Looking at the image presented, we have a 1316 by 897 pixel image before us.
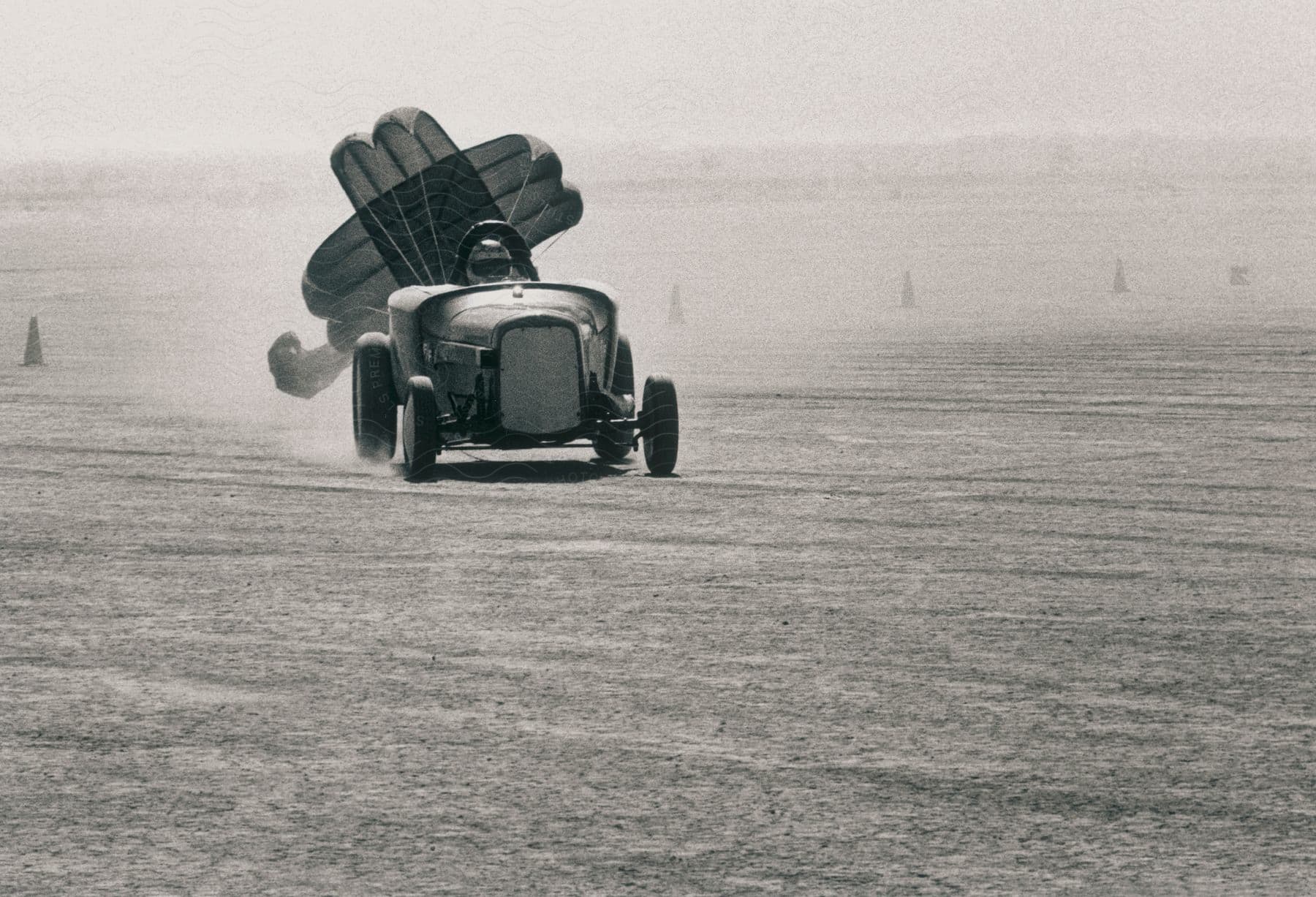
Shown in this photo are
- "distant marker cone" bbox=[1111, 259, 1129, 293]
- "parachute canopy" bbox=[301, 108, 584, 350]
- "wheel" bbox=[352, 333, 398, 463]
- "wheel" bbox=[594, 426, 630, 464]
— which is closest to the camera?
"wheel" bbox=[594, 426, 630, 464]

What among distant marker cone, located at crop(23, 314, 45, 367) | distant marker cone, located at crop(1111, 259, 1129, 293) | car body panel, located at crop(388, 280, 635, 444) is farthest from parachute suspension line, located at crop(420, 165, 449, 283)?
distant marker cone, located at crop(1111, 259, 1129, 293)

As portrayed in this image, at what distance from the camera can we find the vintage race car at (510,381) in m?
12.9

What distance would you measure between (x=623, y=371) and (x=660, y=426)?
103 centimetres

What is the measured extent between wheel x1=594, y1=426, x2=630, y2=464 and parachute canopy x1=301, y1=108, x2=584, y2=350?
2917 mm

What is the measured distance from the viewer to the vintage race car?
12.9 metres

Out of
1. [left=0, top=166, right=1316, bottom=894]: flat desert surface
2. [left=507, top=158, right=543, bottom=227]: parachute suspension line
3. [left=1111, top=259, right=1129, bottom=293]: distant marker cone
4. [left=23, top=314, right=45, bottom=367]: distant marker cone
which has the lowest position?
[left=1111, top=259, right=1129, bottom=293]: distant marker cone

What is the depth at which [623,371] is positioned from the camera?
1413cm

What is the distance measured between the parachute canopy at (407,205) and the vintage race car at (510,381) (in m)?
2.46

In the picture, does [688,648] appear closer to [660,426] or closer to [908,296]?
[660,426]

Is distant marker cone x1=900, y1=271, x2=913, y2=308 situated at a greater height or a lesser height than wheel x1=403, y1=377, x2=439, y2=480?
lesser

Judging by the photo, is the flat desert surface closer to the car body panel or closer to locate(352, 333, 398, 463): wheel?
locate(352, 333, 398, 463): wheel

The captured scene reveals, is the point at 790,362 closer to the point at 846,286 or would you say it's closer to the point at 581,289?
the point at 581,289

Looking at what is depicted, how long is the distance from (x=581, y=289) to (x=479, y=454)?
185 cm

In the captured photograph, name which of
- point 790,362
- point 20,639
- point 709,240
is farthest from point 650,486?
point 709,240
